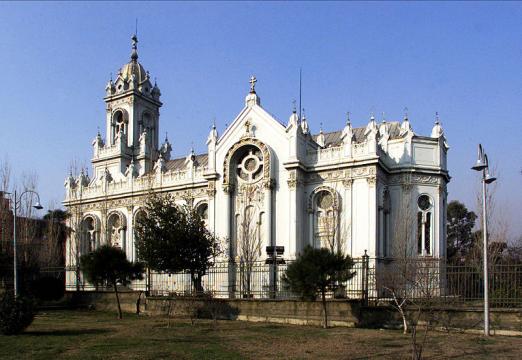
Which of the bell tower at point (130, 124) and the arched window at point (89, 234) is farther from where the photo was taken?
the bell tower at point (130, 124)

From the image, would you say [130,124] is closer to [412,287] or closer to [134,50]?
[134,50]

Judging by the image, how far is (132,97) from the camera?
2313 inches

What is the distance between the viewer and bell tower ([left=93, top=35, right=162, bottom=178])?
57.2 m

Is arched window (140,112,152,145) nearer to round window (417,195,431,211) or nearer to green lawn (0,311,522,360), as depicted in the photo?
round window (417,195,431,211)

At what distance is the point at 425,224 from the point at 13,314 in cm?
2779

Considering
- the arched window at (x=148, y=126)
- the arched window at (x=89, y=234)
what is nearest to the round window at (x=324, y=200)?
the arched window at (x=89, y=234)

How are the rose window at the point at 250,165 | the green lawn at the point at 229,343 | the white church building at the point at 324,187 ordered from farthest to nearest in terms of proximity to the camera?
the rose window at the point at 250,165 < the white church building at the point at 324,187 < the green lawn at the point at 229,343

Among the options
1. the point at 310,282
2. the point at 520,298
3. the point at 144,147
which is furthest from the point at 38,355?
the point at 144,147

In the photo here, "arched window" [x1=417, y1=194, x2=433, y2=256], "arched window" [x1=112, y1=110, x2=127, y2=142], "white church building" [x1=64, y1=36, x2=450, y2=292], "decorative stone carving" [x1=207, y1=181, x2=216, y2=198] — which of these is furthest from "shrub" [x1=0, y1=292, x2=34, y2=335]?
"arched window" [x1=112, y1=110, x2=127, y2=142]

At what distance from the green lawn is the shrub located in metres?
0.50

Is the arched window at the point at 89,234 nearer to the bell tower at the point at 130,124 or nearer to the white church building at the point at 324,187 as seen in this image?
the bell tower at the point at 130,124

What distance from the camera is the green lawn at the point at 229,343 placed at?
1459 centimetres

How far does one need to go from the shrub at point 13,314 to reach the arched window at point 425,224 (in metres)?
26.4

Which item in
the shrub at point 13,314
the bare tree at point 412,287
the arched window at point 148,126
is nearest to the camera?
the shrub at point 13,314
